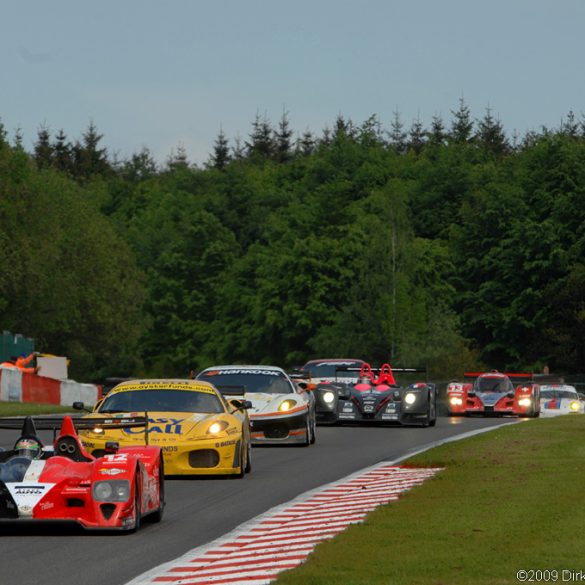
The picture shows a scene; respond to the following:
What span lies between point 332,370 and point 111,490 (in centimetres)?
2579

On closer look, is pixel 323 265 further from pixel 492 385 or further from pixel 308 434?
pixel 308 434

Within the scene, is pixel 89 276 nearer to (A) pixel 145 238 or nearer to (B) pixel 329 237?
(B) pixel 329 237

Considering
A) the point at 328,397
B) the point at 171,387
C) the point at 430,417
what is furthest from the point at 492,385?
the point at 171,387

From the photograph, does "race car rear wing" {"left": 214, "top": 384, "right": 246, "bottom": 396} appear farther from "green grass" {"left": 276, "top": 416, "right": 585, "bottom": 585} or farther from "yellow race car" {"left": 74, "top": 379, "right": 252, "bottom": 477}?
"green grass" {"left": 276, "top": 416, "right": 585, "bottom": 585}

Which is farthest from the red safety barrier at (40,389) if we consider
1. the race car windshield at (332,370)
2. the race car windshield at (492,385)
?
the race car windshield at (492,385)

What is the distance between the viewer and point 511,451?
23.2m

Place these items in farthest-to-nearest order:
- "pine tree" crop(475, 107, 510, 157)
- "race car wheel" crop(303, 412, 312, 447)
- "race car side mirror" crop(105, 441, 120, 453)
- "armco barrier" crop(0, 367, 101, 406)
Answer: "pine tree" crop(475, 107, 510, 157), "armco barrier" crop(0, 367, 101, 406), "race car wheel" crop(303, 412, 312, 447), "race car side mirror" crop(105, 441, 120, 453)

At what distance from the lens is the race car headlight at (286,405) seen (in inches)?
1007

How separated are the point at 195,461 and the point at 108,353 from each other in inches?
3222

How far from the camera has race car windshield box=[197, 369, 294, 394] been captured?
86.3 ft

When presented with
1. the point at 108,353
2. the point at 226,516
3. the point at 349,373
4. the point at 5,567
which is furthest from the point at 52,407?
the point at 108,353

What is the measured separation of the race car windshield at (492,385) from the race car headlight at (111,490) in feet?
111

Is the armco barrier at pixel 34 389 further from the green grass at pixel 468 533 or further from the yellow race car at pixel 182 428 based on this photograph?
the green grass at pixel 468 533

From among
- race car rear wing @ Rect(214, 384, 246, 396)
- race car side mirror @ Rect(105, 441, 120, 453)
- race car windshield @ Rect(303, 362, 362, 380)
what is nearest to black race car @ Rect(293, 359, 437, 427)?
race car windshield @ Rect(303, 362, 362, 380)
